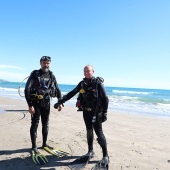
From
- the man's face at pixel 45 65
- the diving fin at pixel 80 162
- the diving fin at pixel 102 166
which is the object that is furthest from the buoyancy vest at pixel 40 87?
the diving fin at pixel 102 166

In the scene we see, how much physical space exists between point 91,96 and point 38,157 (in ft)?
5.99

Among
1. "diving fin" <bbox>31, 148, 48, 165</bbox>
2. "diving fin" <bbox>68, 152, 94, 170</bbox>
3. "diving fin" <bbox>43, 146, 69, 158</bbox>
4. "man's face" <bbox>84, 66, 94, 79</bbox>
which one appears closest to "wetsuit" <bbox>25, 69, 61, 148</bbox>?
"diving fin" <bbox>31, 148, 48, 165</bbox>

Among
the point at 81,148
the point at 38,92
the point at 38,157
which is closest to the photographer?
the point at 38,157

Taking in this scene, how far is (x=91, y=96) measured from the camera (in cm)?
441

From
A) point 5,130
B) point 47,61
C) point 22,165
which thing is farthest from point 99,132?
point 5,130

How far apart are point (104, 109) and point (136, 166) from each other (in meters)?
1.41

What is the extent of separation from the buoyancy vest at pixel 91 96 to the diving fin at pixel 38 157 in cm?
143

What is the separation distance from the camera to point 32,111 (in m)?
4.75

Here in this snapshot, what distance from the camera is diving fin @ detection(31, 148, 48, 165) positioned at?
4.47m

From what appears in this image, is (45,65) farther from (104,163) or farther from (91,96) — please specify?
(104,163)

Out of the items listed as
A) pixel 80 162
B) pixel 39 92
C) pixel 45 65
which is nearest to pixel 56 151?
pixel 80 162

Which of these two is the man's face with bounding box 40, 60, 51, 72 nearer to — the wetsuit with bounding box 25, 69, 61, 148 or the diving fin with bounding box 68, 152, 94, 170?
the wetsuit with bounding box 25, 69, 61, 148

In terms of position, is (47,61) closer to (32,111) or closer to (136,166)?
(32,111)

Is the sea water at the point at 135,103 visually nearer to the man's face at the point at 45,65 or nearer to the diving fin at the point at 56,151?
the man's face at the point at 45,65
